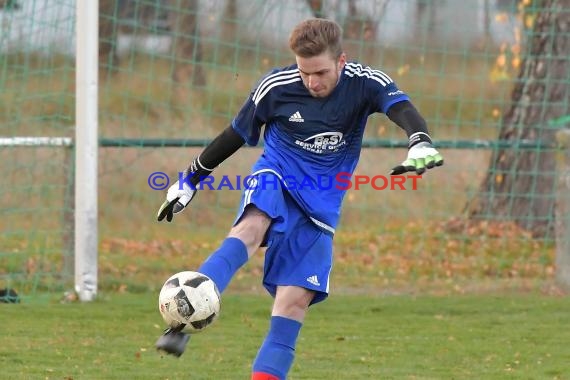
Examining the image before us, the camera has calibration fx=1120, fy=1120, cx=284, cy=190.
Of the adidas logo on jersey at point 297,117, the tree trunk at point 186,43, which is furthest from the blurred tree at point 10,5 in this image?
the adidas logo on jersey at point 297,117

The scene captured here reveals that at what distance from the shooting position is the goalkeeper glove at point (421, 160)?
13.3 ft

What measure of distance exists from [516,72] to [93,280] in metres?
4.52

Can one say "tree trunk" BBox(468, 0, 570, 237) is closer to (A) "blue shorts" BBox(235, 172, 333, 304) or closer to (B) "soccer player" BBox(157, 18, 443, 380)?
(B) "soccer player" BBox(157, 18, 443, 380)

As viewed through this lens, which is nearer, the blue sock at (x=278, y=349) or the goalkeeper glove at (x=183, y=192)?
the blue sock at (x=278, y=349)

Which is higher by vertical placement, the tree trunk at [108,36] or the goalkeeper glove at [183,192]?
the tree trunk at [108,36]

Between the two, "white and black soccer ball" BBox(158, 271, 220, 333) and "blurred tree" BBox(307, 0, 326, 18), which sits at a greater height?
"blurred tree" BBox(307, 0, 326, 18)

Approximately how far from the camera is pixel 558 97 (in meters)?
9.51

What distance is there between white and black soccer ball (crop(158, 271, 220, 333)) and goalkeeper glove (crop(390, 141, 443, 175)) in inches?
31.2

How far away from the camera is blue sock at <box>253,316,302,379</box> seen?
4.55m

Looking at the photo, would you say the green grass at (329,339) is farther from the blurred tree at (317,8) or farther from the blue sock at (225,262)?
the blurred tree at (317,8)

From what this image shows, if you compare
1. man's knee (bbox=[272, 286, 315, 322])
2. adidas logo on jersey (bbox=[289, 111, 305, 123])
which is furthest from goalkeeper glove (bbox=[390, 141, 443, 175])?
man's knee (bbox=[272, 286, 315, 322])

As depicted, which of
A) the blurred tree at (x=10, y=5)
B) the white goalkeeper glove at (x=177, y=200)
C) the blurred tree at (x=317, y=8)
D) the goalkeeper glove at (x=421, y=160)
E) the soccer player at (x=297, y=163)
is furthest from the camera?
the blurred tree at (x=317, y=8)

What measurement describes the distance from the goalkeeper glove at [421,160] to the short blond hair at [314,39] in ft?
1.78

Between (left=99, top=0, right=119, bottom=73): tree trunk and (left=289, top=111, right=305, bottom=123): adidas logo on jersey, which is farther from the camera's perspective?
(left=99, top=0, right=119, bottom=73): tree trunk
